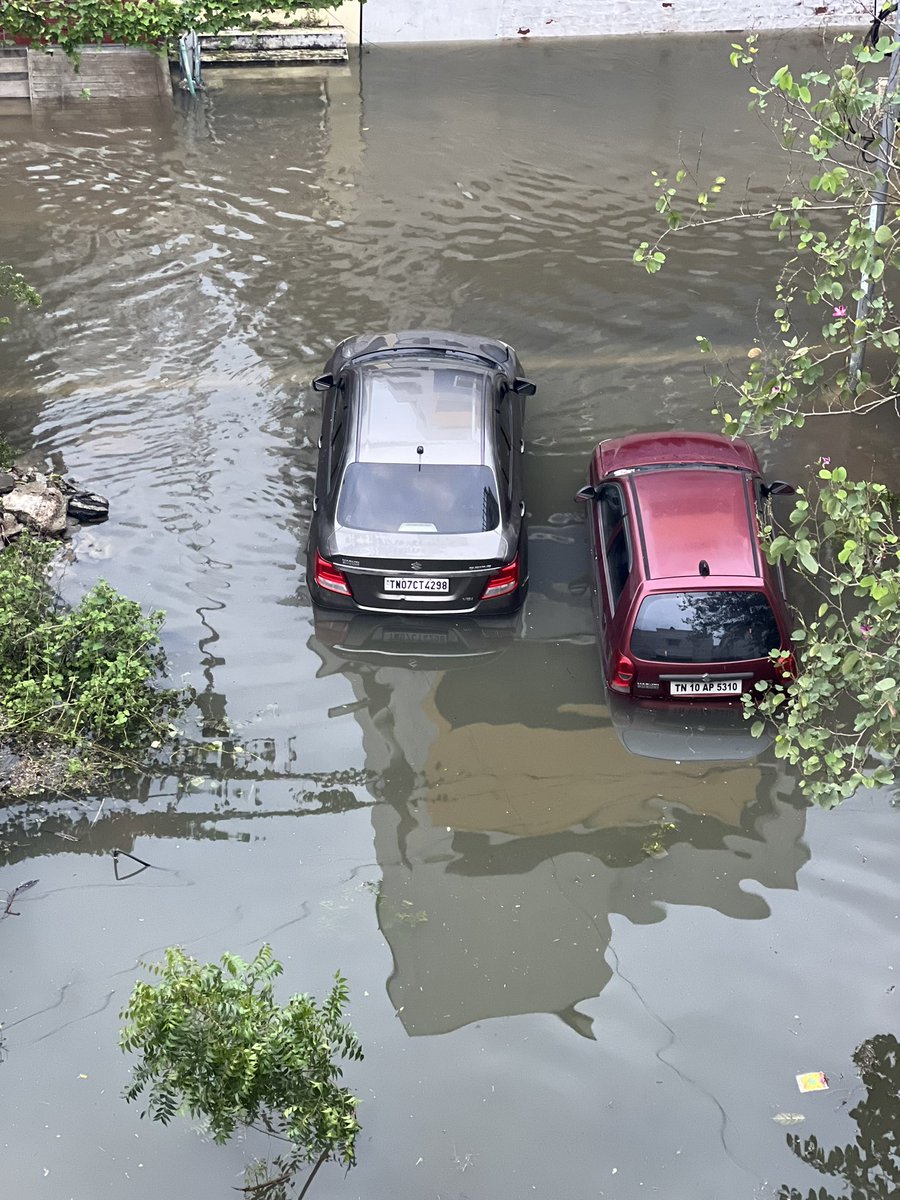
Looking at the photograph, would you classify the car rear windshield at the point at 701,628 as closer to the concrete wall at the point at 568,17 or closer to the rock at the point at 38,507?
the rock at the point at 38,507

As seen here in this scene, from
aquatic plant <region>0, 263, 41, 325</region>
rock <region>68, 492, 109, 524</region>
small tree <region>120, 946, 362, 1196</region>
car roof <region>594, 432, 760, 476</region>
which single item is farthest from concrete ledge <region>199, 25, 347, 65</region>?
small tree <region>120, 946, 362, 1196</region>

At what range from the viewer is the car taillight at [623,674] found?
28.8 ft

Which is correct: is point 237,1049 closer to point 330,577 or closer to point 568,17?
point 330,577

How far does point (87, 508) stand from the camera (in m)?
10.9

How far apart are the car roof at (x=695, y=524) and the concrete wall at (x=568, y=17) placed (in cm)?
1572

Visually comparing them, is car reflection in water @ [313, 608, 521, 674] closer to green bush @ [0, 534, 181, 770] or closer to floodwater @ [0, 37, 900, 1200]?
floodwater @ [0, 37, 900, 1200]

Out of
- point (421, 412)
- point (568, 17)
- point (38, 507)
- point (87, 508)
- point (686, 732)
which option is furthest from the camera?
point (568, 17)

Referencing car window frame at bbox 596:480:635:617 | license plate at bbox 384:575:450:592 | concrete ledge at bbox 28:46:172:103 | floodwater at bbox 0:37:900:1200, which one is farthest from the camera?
concrete ledge at bbox 28:46:172:103

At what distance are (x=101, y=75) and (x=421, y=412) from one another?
1343 centimetres

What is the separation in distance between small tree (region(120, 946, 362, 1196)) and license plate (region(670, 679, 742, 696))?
3.82 metres

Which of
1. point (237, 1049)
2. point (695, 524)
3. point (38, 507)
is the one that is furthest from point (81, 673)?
point (695, 524)

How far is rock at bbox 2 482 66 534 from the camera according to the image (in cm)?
1051

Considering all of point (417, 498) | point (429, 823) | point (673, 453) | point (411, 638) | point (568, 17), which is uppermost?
point (568, 17)

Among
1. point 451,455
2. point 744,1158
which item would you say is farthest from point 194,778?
point 744,1158
